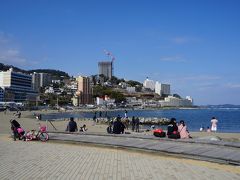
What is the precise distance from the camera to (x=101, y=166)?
1248 centimetres

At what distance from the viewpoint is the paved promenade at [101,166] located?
35.9 ft

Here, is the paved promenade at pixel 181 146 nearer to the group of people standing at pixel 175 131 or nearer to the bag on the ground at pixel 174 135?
the bag on the ground at pixel 174 135

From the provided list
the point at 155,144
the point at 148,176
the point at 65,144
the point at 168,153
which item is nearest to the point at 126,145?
the point at 155,144

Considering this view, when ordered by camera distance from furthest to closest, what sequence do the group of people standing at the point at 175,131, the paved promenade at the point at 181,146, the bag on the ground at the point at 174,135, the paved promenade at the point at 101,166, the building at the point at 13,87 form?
1. the building at the point at 13,87
2. the group of people standing at the point at 175,131
3. the bag on the ground at the point at 174,135
4. the paved promenade at the point at 181,146
5. the paved promenade at the point at 101,166

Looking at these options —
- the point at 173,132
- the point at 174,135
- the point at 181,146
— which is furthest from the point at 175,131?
the point at 181,146

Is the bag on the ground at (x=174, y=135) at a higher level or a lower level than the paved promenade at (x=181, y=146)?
higher

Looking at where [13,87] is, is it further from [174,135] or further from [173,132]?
[174,135]

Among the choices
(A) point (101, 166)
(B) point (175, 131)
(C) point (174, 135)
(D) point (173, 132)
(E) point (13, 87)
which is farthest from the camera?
(E) point (13, 87)

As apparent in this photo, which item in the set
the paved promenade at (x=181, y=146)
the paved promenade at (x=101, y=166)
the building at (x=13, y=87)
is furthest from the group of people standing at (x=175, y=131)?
the building at (x=13, y=87)

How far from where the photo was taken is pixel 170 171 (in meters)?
11.7

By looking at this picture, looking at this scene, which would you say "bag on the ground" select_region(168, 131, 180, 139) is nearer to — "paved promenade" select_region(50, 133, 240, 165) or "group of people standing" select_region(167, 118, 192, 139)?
"group of people standing" select_region(167, 118, 192, 139)

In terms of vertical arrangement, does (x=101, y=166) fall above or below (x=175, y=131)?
below

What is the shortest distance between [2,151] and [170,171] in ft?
25.8

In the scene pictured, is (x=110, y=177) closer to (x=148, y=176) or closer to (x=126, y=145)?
(x=148, y=176)
